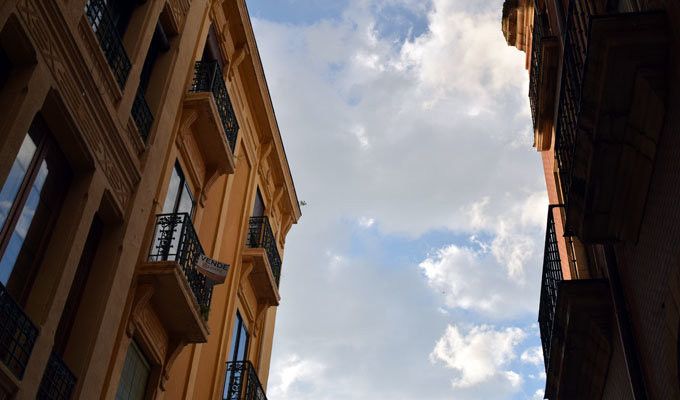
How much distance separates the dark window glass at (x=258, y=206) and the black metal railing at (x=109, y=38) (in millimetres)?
7423

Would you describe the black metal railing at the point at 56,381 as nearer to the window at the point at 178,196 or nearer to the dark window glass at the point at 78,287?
the dark window glass at the point at 78,287

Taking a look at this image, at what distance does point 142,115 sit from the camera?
11172 millimetres

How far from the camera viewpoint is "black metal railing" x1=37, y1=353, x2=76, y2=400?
7.89m

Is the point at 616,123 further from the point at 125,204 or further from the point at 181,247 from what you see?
the point at 181,247

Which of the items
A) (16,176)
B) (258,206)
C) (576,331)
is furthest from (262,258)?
(16,176)

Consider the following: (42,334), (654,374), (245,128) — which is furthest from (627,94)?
(245,128)

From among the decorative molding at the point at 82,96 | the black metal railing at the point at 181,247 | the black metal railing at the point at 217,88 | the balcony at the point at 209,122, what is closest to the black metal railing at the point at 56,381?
the decorative molding at the point at 82,96

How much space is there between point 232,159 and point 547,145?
6262 mm

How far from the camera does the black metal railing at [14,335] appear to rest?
23.3ft

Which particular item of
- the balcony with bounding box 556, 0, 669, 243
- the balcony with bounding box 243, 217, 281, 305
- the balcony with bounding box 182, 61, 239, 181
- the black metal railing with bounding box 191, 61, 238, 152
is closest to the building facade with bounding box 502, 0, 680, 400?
the balcony with bounding box 556, 0, 669, 243

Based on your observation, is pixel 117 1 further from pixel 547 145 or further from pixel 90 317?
pixel 547 145

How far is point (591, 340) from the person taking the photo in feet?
31.7

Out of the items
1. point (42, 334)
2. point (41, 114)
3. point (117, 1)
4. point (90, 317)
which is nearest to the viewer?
point (42, 334)

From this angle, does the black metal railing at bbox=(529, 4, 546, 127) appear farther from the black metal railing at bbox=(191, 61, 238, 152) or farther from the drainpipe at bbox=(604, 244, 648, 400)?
the black metal railing at bbox=(191, 61, 238, 152)
